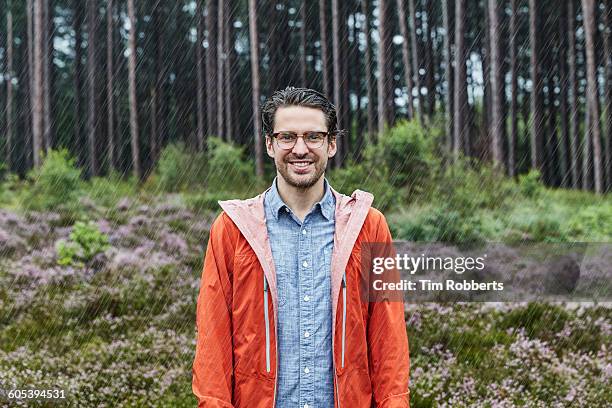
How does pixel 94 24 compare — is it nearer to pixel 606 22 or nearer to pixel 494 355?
pixel 606 22

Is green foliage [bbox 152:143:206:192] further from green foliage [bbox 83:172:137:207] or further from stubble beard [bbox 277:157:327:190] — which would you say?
stubble beard [bbox 277:157:327:190]

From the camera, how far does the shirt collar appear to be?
3.02 meters

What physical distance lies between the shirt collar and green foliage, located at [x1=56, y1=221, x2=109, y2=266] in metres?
8.27

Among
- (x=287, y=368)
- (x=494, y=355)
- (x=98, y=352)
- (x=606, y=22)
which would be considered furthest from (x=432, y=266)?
(x=606, y=22)

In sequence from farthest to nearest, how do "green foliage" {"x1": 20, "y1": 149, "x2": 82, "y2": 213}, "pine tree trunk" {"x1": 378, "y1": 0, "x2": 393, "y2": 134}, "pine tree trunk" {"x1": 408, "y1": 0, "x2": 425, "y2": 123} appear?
1. "pine tree trunk" {"x1": 408, "y1": 0, "x2": 425, "y2": 123}
2. "pine tree trunk" {"x1": 378, "y1": 0, "x2": 393, "y2": 134}
3. "green foliage" {"x1": 20, "y1": 149, "x2": 82, "y2": 213}

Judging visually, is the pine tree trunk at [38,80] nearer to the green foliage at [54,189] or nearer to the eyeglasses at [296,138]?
the green foliage at [54,189]

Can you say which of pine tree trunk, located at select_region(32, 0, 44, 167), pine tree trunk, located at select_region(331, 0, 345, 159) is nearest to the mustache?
pine tree trunk, located at select_region(32, 0, 44, 167)

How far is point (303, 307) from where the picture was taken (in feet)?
9.61

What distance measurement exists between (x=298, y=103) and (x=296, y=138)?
0.16m

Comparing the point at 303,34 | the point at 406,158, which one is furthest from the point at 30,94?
the point at 406,158

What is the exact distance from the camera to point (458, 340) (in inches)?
308

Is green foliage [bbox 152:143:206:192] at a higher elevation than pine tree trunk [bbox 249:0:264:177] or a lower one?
lower

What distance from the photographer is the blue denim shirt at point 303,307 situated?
2898 millimetres

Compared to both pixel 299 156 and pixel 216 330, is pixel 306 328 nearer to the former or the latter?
pixel 216 330
